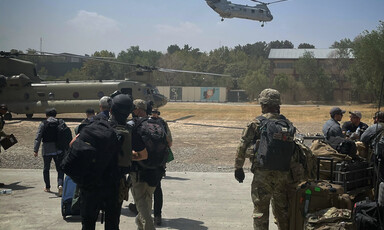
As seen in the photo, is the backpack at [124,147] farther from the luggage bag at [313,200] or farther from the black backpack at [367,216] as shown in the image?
the black backpack at [367,216]

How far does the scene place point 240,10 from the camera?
39.7 meters

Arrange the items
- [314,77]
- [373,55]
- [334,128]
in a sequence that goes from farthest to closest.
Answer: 1. [314,77]
2. [373,55]
3. [334,128]

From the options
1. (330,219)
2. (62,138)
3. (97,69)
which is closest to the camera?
(330,219)

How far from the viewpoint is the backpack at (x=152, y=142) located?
5.03 m

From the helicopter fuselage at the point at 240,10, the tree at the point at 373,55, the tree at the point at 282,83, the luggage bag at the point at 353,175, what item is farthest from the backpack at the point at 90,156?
the tree at the point at 282,83

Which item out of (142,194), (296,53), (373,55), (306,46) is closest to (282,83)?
(296,53)

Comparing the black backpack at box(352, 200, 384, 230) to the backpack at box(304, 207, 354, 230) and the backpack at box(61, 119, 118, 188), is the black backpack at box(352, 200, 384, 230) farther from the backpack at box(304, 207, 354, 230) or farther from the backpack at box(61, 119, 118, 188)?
the backpack at box(61, 119, 118, 188)

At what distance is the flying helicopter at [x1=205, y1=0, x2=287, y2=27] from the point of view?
3762 centimetres

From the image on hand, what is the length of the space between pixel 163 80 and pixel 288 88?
32.0 m

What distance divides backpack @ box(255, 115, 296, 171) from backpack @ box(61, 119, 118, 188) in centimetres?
178

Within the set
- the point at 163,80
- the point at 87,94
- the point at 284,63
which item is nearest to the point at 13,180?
the point at 87,94

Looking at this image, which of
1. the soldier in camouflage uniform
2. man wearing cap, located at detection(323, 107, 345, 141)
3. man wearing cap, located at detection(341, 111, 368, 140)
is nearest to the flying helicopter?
man wearing cap, located at detection(341, 111, 368, 140)

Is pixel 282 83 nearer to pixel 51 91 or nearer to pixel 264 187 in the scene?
pixel 51 91

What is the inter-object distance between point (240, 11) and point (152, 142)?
120 ft
